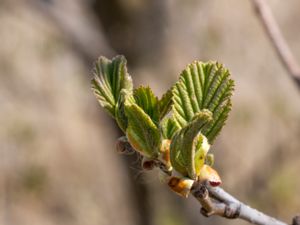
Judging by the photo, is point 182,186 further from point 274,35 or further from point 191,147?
point 274,35

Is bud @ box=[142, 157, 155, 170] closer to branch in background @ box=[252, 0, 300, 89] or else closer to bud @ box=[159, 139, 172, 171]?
bud @ box=[159, 139, 172, 171]

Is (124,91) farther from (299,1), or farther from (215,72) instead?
(299,1)

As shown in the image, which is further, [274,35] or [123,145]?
[274,35]

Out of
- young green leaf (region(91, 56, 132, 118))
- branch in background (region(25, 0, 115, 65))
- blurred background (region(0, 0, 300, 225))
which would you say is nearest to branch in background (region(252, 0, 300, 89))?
young green leaf (region(91, 56, 132, 118))

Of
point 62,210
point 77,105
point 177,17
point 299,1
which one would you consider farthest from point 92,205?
point 299,1

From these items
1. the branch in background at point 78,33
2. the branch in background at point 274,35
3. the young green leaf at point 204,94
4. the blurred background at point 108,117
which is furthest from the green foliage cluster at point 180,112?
the branch in background at point 78,33

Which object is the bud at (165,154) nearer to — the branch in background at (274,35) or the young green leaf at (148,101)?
the young green leaf at (148,101)

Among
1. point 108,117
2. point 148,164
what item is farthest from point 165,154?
point 108,117
